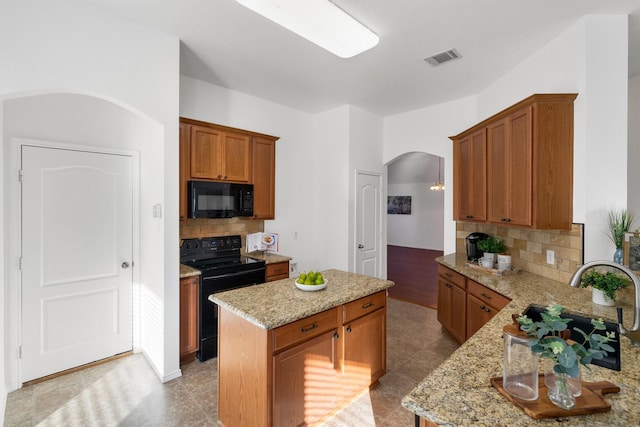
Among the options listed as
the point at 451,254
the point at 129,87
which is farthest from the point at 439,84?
the point at 129,87

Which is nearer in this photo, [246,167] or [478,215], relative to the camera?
[478,215]

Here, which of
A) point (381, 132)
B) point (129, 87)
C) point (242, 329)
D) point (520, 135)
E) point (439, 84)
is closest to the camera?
point (242, 329)

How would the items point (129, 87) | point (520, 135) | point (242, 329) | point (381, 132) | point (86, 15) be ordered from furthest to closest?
point (381, 132), point (520, 135), point (129, 87), point (86, 15), point (242, 329)

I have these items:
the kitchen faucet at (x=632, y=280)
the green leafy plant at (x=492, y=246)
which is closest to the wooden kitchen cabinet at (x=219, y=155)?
the green leafy plant at (x=492, y=246)

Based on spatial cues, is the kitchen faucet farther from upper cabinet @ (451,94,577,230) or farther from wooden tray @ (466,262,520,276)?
wooden tray @ (466,262,520,276)

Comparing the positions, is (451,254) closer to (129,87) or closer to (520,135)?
(520,135)

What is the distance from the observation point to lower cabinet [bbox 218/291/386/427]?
1.78m

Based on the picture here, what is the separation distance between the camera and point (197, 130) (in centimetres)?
329

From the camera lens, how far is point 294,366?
189 cm

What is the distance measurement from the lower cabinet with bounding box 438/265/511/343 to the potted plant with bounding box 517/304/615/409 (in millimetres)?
1573

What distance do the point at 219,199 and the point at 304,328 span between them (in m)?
2.06

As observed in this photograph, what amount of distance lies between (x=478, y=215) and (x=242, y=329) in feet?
8.91

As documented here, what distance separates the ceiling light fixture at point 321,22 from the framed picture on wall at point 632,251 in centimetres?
231

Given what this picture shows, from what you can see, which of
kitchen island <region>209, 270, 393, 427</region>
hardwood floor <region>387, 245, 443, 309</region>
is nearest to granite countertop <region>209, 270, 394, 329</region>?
kitchen island <region>209, 270, 393, 427</region>
